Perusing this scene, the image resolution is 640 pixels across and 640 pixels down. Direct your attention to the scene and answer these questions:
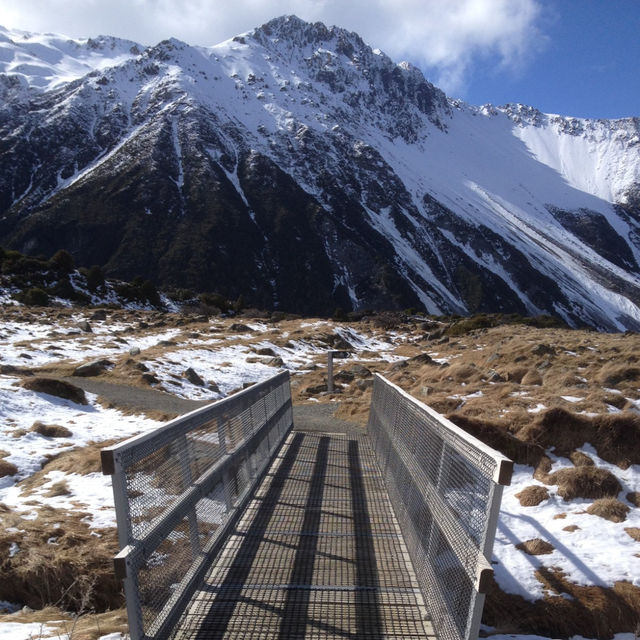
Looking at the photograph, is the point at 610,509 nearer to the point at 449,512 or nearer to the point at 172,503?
the point at 449,512

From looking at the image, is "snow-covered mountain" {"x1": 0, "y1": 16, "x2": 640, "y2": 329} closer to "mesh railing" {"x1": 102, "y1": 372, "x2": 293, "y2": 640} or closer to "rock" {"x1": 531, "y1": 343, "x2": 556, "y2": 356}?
"rock" {"x1": 531, "y1": 343, "x2": 556, "y2": 356}

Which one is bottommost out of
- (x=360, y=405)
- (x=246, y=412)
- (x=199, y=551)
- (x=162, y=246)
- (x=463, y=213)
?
(x=360, y=405)

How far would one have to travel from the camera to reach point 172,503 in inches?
152

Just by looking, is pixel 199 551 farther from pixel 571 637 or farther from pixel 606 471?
pixel 606 471

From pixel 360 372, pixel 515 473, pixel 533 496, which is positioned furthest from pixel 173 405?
pixel 533 496

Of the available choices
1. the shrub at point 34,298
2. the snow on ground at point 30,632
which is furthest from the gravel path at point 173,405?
the shrub at point 34,298

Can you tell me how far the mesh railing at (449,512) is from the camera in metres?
2.99

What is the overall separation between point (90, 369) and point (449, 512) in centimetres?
1936

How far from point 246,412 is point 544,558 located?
3884 millimetres

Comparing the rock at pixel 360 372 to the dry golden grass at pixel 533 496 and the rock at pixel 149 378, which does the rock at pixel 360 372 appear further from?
the dry golden grass at pixel 533 496

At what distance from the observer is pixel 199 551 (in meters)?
4.30

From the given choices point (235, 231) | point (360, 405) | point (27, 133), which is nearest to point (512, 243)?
point (235, 231)

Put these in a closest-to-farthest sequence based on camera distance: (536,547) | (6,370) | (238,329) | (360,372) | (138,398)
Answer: (536,547)
(138,398)
(6,370)
(360,372)
(238,329)

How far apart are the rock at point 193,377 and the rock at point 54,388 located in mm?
6282
